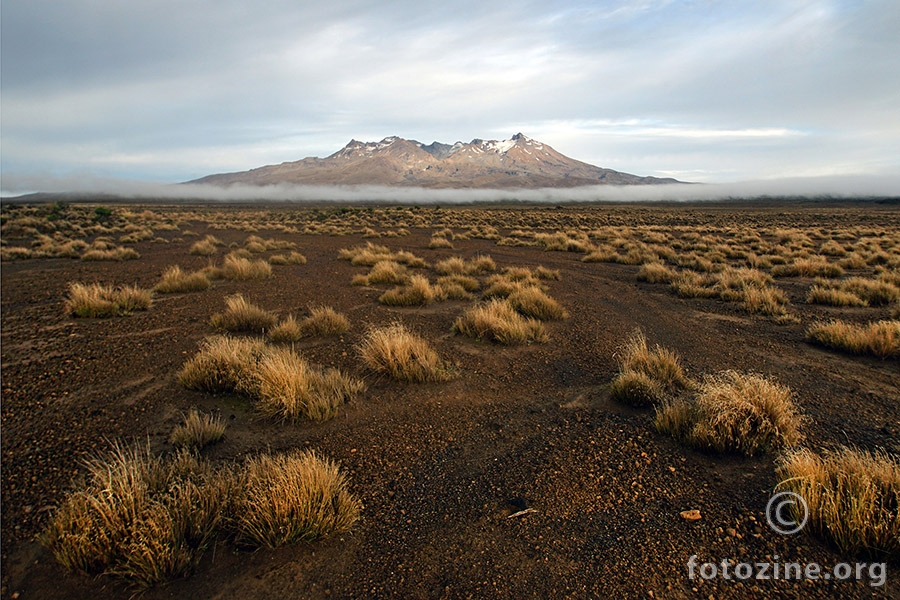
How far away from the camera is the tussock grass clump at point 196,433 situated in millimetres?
4568

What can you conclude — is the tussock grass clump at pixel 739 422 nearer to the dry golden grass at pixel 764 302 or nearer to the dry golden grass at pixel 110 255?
the dry golden grass at pixel 764 302

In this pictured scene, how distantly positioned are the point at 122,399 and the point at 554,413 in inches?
214

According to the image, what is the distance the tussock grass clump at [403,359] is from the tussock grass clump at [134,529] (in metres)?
3.30

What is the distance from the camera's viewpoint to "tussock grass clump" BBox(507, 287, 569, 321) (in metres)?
9.91

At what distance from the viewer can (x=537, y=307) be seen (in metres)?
10.1

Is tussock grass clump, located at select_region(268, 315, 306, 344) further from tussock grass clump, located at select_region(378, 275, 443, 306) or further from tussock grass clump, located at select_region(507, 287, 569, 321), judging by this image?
tussock grass clump, located at select_region(507, 287, 569, 321)

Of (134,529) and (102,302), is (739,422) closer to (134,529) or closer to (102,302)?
(134,529)

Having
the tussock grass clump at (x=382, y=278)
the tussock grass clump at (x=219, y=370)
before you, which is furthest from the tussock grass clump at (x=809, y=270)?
the tussock grass clump at (x=219, y=370)

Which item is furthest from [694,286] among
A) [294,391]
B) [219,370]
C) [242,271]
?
[242,271]

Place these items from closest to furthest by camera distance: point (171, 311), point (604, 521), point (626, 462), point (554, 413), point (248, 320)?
point (604, 521), point (626, 462), point (554, 413), point (248, 320), point (171, 311)

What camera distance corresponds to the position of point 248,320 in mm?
8727

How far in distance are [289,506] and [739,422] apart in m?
4.21

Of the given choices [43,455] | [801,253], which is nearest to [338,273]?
[43,455]

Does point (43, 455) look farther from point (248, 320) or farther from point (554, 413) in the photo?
point (554, 413)
